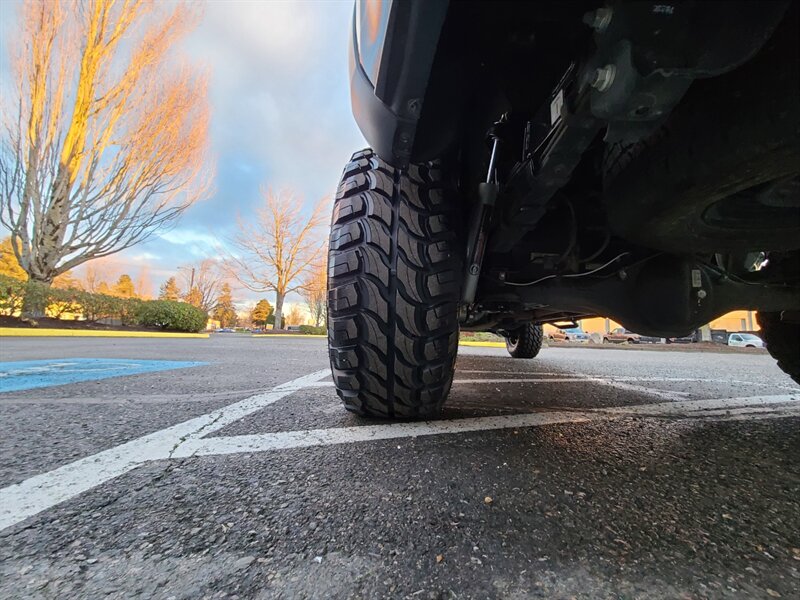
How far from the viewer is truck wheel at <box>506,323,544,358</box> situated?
15.7 ft

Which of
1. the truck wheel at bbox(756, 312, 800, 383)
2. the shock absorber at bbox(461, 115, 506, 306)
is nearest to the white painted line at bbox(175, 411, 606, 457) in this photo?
the shock absorber at bbox(461, 115, 506, 306)

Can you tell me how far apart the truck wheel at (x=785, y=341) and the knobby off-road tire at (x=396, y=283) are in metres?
1.96

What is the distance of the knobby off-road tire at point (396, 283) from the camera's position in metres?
1.28

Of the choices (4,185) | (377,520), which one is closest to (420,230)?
(377,520)

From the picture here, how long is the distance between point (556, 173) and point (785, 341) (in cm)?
213

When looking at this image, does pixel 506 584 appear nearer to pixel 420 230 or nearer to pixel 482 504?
pixel 482 504

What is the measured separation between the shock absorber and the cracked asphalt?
0.53 meters

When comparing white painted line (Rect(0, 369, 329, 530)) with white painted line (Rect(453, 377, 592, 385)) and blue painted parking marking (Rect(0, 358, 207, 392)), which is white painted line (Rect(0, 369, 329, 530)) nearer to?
blue painted parking marking (Rect(0, 358, 207, 392))

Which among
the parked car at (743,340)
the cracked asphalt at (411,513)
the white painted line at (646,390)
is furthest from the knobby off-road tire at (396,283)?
the parked car at (743,340)

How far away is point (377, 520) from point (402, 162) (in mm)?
791

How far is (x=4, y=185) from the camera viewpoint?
34.8 feet

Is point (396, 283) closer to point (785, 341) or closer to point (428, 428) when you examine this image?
point (428, 428)

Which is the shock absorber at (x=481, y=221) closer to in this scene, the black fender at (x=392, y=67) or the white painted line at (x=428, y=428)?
the black fender at (x=392, y=67)

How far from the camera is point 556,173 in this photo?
0.89 meters
